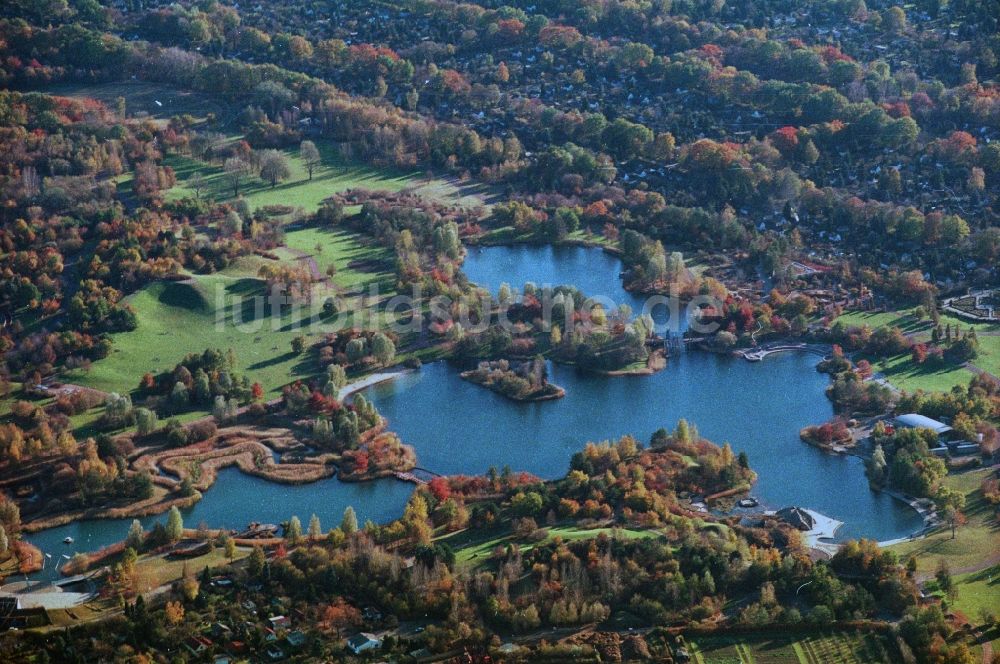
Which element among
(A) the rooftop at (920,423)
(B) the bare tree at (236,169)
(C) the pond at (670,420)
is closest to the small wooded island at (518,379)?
(C) the pond at (670,420)

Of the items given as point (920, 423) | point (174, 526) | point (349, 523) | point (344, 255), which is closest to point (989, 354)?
point (920, 423)

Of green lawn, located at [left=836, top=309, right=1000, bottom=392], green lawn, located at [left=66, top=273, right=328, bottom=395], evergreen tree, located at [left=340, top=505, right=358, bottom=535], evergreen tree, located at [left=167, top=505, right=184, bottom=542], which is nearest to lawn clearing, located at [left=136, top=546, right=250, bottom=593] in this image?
evergreen tree, located at [left=167, top=505, right=184, bottom=542]

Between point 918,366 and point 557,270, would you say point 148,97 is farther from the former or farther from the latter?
point 918,366

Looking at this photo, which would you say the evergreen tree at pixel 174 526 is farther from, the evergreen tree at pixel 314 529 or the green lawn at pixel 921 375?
the green lawn at pixel 921 375

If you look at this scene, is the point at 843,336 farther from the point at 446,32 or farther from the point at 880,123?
the point at 446,32

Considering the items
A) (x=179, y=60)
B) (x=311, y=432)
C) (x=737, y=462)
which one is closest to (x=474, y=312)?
(x=311, y=432)

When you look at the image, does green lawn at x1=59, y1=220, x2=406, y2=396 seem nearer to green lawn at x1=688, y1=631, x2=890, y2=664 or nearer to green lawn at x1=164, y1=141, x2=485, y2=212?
green lawn at x1=164, y1=141, x2=485, y2=212
